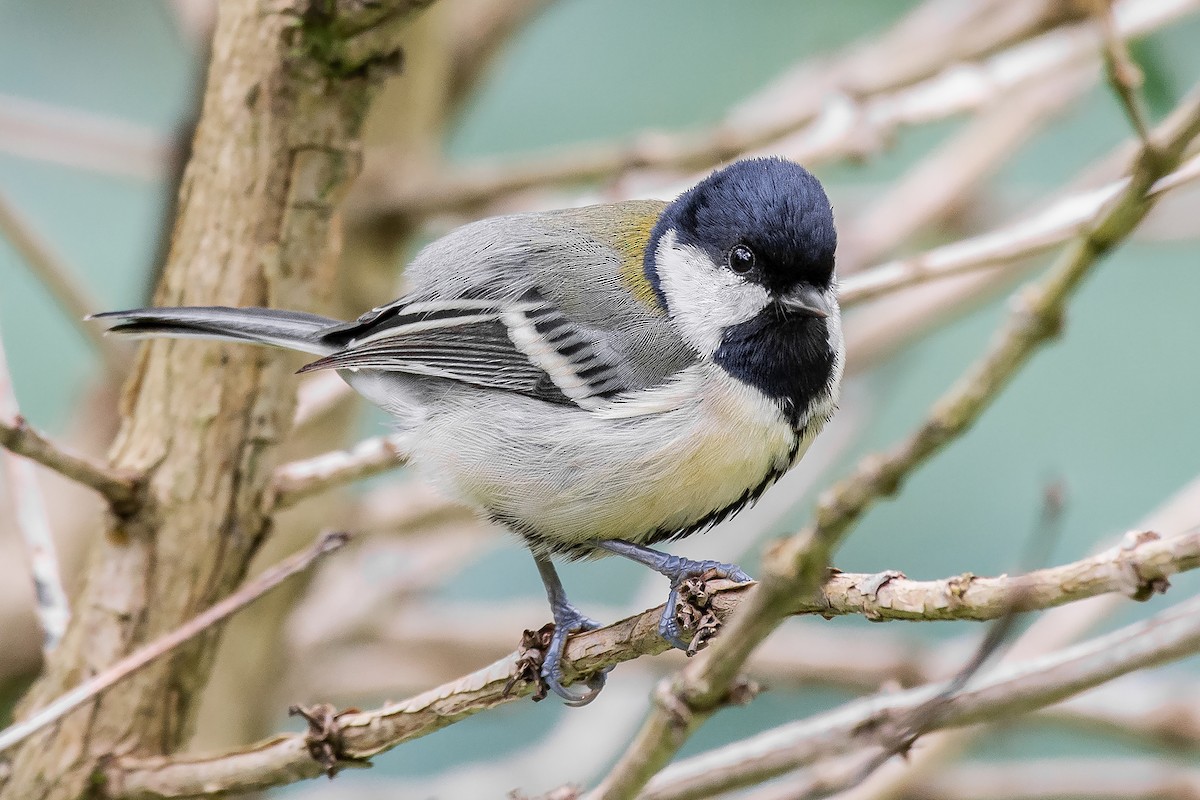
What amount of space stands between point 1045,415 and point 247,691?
7.97 ft

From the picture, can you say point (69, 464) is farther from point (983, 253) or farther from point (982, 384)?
point (983, 253)

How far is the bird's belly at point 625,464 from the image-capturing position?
5.76 ft

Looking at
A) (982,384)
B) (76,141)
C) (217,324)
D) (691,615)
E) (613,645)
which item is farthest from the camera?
(76,141)

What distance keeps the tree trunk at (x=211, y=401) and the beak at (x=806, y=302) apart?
0.69 metres

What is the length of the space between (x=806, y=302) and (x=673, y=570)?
454 mm

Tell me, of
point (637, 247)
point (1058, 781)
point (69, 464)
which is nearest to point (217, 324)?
point (69, 464)

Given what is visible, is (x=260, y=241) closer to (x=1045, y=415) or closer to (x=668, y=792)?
(x=668, y=792)

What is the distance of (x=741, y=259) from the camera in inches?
75.0

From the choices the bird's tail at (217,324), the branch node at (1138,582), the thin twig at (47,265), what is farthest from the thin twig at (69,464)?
the branch node at (1138,582)

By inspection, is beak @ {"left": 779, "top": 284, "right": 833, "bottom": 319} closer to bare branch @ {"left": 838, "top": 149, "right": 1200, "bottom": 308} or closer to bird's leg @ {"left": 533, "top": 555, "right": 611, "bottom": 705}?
bare branch @ {"left": 838, "top": 149, "right": 1200, "bottom": 308}

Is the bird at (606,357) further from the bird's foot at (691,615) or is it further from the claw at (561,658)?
the bird's foot at (691,615)

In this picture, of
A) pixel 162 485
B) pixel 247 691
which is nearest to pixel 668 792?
pixel 162 485

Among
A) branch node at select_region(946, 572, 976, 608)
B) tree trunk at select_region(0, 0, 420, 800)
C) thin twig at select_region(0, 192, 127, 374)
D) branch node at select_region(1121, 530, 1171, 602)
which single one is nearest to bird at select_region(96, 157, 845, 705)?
tree trunk at select_region(0, 0, 420, 800)

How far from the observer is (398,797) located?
288 centimetres
